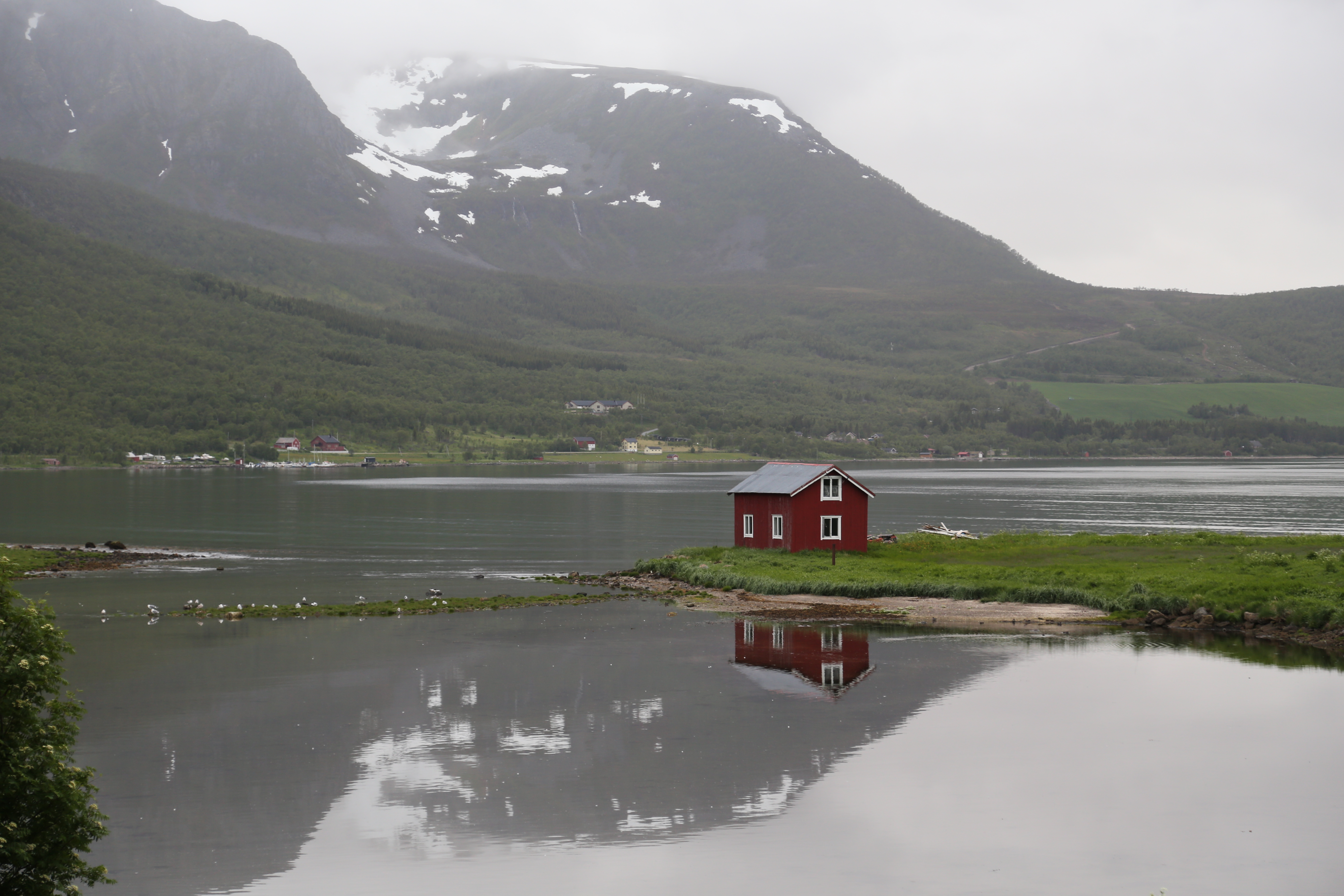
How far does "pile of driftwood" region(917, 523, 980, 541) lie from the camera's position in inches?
2106

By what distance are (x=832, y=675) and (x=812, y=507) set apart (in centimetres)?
1928

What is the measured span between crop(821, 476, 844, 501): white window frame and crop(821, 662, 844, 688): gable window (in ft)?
57.3

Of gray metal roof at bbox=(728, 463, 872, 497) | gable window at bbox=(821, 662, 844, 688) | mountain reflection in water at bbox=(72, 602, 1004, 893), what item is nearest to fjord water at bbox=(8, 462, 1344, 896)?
mountain reflection in water at bbox=(72, 602, 1004, 893)

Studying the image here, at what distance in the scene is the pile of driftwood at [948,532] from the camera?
5350 cm

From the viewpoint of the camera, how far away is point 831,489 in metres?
45.5

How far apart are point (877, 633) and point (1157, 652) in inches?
268

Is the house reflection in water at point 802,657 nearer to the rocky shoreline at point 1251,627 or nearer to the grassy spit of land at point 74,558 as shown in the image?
the rocky shoreline at point 1251,627

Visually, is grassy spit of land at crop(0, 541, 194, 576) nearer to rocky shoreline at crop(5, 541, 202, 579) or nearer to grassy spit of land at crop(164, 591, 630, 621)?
rocky shoreline at crop(5, 541, 202, 579)

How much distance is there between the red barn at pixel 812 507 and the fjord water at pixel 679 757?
26.8 ft

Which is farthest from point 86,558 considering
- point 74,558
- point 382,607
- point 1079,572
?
point 1079,572

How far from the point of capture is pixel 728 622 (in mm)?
34969

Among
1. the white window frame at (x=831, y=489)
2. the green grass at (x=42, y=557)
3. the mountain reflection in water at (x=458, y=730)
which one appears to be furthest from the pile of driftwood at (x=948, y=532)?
the green grass at (x=42, y=557)

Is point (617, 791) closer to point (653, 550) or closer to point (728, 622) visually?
point (728, 622)

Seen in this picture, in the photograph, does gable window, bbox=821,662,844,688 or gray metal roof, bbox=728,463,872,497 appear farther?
gray metal roof, bbox=728,463,872,497
